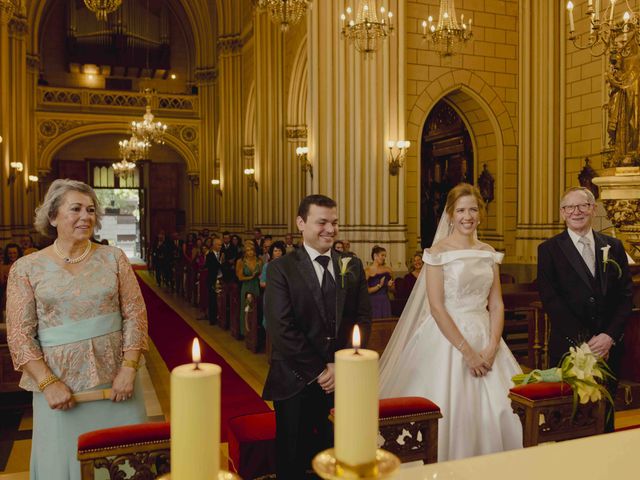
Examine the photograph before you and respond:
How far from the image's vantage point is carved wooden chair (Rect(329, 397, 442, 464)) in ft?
8.31

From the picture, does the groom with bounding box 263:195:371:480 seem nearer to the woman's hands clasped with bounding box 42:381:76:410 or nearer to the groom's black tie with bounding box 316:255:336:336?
the groom's black tie with bounding box 316:255:336:336

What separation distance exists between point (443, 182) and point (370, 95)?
3362 millimetres

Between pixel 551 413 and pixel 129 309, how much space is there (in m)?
1.98

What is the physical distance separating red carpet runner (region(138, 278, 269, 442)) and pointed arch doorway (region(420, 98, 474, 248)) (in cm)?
556

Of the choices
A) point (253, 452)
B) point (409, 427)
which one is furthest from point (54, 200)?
point (409, 427)

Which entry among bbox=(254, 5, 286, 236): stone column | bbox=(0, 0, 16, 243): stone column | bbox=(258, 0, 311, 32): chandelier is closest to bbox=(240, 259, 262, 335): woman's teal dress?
bbox=(258, 0, 311, 32): chandelier

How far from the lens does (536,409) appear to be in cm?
268

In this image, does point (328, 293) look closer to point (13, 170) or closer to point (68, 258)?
point (68, 258)

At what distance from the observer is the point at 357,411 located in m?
0.88

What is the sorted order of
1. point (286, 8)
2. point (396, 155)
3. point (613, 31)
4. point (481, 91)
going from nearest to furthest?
point (613, 31)
point (286, 8)
point (396, 155)
point (481, 91)

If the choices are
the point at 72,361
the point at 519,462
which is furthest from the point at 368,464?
the point at 72,361

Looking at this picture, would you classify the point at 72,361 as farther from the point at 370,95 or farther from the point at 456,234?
the point at 370,95

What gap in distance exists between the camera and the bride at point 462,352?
131 inches

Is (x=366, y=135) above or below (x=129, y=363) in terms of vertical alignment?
above
